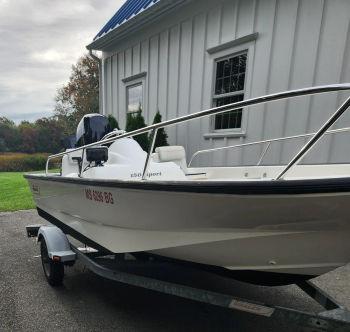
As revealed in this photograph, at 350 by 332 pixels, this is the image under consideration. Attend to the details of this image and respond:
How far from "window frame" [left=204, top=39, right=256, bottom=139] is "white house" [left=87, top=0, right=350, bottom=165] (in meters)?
0.02

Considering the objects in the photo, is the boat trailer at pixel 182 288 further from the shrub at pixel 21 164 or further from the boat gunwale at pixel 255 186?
the shrub at pixel 21 164

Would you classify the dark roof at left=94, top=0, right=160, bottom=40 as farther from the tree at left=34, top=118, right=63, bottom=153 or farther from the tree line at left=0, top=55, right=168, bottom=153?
the tree at left=34, top=118, right=63, bottom=153

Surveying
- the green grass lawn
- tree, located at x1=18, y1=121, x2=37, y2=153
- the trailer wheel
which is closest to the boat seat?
the trailer wheel

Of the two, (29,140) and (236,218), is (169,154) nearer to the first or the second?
(236,218)

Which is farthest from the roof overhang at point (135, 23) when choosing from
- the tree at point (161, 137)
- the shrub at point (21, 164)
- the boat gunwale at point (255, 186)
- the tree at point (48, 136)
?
the tree at point (48, 136)

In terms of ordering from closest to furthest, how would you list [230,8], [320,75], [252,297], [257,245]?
[257,245], [252,297], [320,75], [230,8]

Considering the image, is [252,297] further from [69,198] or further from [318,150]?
[318,150]

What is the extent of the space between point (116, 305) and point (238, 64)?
4.28 m

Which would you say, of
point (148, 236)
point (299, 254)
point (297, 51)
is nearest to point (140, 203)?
point (148, 236)

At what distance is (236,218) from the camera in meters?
→ 1.96

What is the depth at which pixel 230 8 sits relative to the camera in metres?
5.54

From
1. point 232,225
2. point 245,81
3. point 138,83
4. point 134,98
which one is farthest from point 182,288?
point 134,98

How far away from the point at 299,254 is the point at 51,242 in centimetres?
235

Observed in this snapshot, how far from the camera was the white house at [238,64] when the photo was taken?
4.39 m
